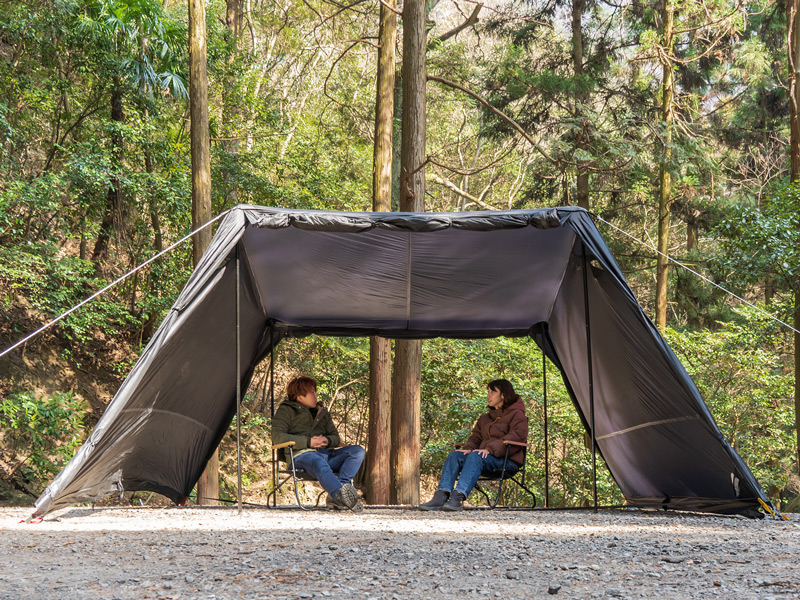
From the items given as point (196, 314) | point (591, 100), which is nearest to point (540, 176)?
point (591, 100)

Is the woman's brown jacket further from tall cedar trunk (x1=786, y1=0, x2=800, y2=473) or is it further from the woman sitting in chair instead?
tall cedar trunk (x1=786, y1=0, x2=800, y2=473)

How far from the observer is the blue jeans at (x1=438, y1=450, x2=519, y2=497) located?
4461mm

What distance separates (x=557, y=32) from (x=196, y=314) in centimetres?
994

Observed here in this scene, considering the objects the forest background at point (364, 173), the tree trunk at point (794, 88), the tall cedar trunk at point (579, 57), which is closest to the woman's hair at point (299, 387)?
the forest background at point (364, 173)

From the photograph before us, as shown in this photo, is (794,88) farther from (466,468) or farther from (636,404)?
(466,468)

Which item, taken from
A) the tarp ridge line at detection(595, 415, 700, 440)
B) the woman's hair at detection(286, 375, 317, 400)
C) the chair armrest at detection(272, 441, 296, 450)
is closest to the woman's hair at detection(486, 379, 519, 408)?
Answer: the tarp ridge line at detection(595, 415, 700, 440)

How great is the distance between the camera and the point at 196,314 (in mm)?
3988

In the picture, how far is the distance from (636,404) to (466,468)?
1.12 meters

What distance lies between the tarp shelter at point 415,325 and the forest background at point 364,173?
4.53 ft

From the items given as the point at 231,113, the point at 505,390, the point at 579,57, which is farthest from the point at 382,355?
the point at 579,57

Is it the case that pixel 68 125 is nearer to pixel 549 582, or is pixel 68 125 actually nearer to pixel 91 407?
pixel 91 407

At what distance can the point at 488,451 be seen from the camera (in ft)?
15.1

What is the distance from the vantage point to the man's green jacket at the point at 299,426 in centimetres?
454

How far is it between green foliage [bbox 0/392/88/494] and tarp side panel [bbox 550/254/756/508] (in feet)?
15.2
